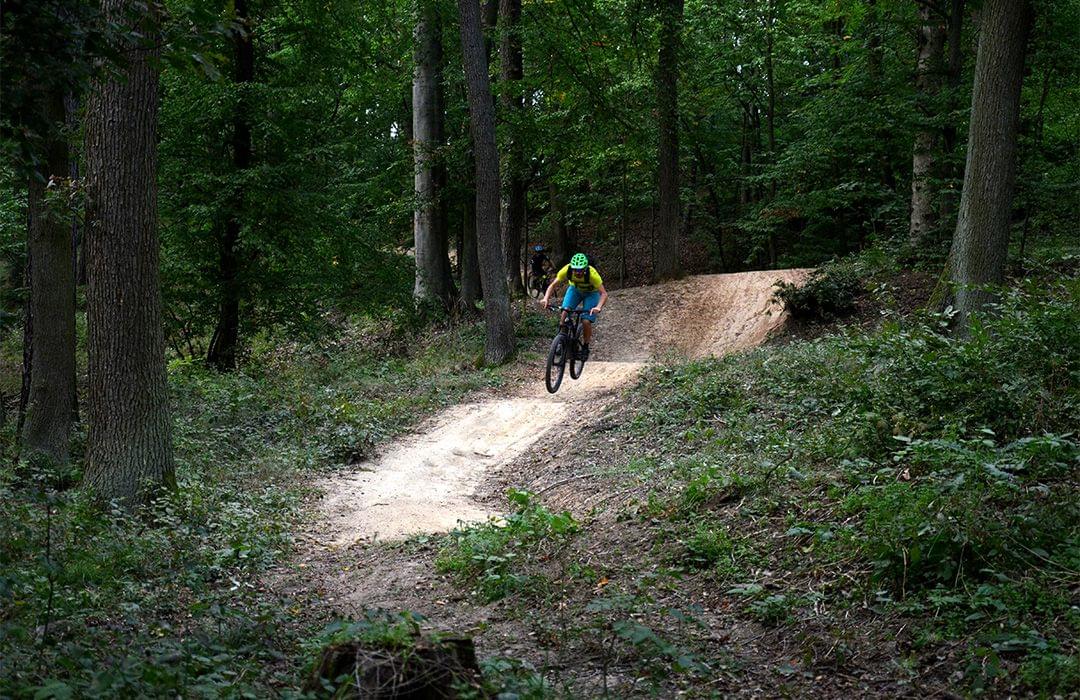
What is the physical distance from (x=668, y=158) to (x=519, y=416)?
35.0 feet

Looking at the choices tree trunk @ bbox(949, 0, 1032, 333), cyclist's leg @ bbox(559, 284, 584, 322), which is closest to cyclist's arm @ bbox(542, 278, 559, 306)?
cyclist's leg @ bbox(559, 284, 584, 322)

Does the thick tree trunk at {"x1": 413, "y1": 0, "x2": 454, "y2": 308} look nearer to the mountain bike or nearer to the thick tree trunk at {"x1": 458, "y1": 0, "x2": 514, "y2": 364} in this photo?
the thick tree trunk at {"x1": 458, "y1": 0, "x2": 514, "y2": 364}

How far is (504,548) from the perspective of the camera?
22.6ft

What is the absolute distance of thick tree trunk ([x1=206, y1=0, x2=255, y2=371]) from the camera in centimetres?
1603

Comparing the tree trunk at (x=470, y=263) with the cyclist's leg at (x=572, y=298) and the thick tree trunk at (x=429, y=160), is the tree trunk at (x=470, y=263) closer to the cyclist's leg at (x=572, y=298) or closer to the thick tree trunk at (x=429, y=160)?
the thick tree trunk at (x=429, y=160)

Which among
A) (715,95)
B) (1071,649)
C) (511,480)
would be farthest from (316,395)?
(715,95)

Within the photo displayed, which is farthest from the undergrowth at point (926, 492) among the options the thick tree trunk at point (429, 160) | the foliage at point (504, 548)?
the thick tree trunk at point (429, 160)

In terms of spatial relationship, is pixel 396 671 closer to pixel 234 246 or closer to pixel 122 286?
pixel 122 286

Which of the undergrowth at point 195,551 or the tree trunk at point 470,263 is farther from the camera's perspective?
the tree trunk at point 470,263

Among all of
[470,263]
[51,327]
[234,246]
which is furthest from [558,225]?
[51,327]

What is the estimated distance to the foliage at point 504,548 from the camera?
6145 mm

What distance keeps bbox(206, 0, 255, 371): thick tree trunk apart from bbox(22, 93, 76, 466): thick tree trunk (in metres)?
5.95

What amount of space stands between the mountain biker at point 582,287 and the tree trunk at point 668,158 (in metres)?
7.01

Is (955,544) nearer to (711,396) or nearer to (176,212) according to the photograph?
(711,396)
